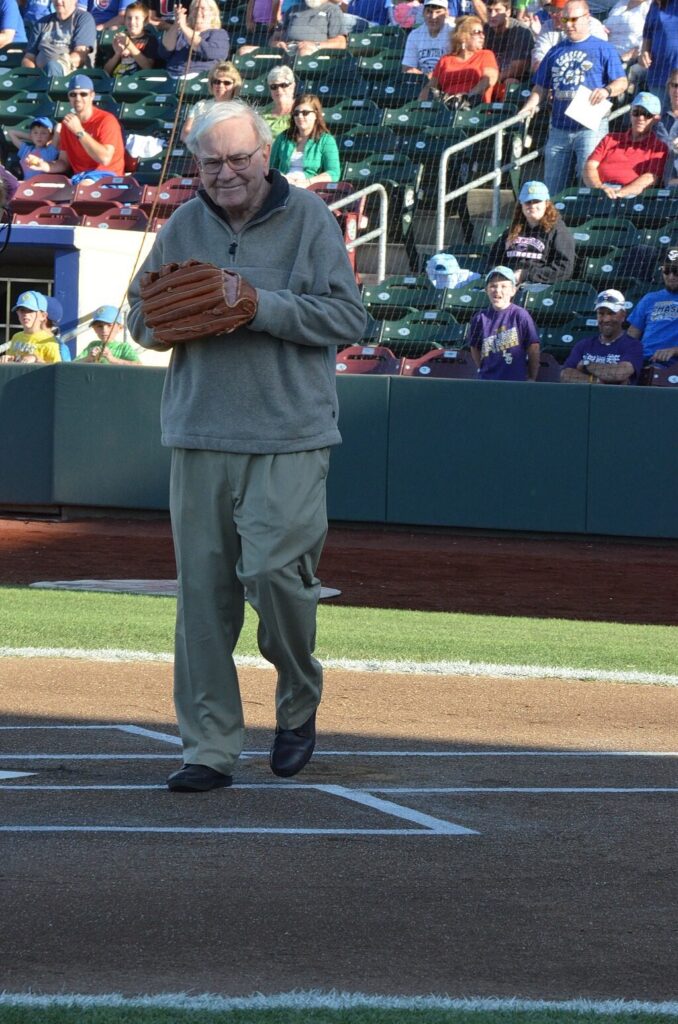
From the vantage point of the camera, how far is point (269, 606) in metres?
4.64

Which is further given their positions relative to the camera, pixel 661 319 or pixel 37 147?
pixel 37 147

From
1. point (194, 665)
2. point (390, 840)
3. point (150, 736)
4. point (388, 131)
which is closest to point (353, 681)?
point (150, 736)

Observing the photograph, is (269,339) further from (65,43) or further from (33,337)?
(65,43)

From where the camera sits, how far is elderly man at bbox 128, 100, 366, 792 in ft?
15.0

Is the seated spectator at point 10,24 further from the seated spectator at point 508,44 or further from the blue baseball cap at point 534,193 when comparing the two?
the blue baseball cap at point 534,193

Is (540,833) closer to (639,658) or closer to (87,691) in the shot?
(87,691)

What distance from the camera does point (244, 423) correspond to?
4.58 m

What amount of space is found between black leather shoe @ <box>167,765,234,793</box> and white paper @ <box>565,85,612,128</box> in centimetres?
1248

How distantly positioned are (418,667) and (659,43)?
417 inches

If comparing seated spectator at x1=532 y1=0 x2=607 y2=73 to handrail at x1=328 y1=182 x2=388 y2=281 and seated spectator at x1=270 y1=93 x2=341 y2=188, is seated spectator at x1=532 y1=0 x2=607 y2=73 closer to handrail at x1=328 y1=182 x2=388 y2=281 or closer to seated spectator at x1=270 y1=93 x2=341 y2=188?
handrail at x1=328 y1=182 x2=388 y2=281

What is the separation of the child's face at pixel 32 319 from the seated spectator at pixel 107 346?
0.54m

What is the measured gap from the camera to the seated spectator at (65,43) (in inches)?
805

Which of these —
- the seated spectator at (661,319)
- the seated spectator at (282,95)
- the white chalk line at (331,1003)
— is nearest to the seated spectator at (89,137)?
the seated spectator at (282,95)

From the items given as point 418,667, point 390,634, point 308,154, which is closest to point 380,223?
point 308,154
